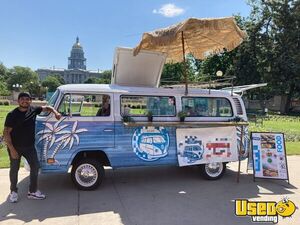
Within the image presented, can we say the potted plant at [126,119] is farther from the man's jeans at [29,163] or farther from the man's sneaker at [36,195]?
the man's sneaker at [36,195]

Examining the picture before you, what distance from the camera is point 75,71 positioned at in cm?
15288

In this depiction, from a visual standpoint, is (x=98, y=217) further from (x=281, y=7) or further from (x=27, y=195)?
(x=281, y=7)

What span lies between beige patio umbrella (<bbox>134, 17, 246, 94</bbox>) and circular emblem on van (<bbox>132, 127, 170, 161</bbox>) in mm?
1216

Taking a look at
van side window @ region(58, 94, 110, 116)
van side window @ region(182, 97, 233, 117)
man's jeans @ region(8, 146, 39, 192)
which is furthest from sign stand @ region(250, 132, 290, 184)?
man's jeans @ region(8, 146, 39, 192)

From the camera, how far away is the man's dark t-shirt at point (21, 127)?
5.97 meters

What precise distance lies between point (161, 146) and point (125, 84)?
1.80 metres

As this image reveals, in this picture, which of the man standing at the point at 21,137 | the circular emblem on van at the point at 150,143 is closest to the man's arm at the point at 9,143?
the man standing at the point at 21,137

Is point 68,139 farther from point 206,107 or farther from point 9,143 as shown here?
point 206,107

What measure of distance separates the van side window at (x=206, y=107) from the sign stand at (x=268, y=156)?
3.00ft

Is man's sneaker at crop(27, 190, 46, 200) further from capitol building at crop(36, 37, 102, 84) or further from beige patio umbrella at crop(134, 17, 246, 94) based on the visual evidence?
capitol building at crop(36, 37, 102, 84)

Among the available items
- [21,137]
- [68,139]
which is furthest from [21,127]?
[68,139]

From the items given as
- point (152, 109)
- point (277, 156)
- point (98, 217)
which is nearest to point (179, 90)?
point (152, 109)

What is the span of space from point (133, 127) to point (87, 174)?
135 cm

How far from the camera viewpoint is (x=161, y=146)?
23.7ft
